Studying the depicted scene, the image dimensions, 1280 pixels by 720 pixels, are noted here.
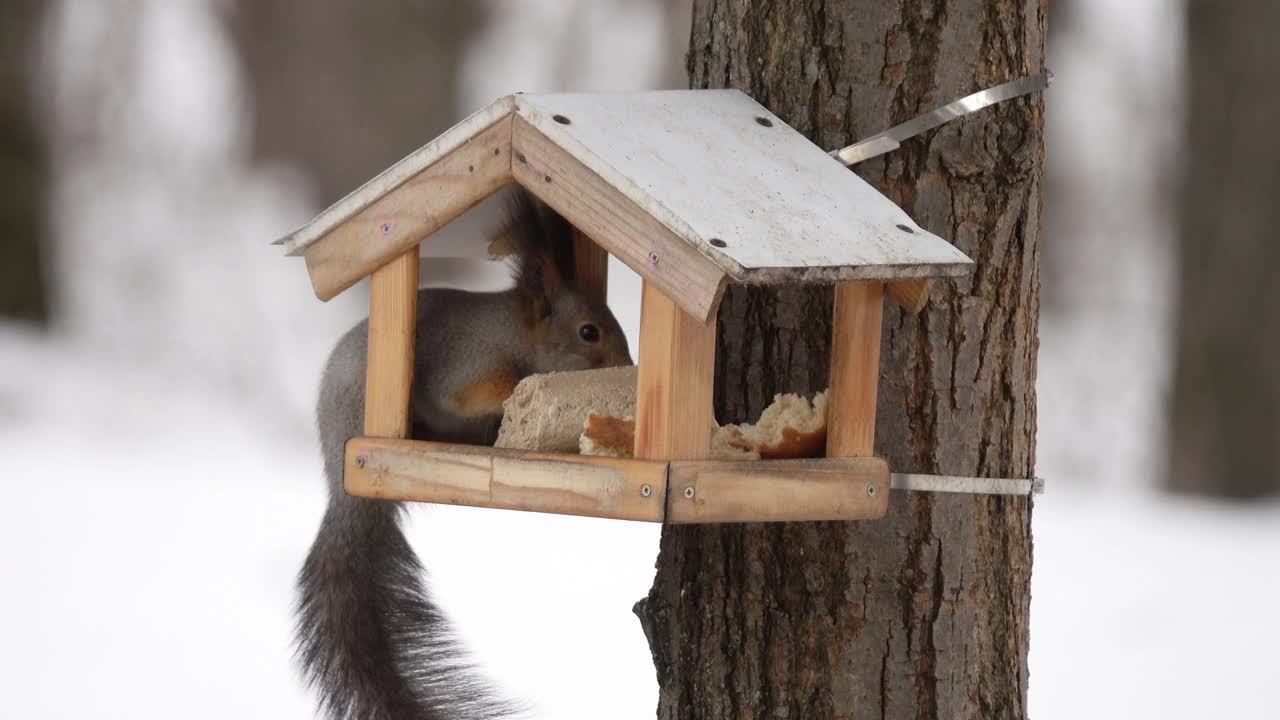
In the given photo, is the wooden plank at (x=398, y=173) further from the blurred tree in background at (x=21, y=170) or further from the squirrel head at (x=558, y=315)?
the blurred tree in background at (x=21, y=170)

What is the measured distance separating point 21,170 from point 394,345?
6.72 metres

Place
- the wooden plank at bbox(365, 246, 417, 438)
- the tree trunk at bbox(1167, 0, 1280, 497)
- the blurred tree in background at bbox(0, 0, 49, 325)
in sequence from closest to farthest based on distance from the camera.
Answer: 1. the wooden plank at bbox(365, 246, 417, 438)
2. the tree trunk at bbox(1167, 0, 1280, 497)
3. the blurred tree in background at bbox(0, 0, 49, 325)

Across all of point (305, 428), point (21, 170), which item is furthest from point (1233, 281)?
point (21, 170)

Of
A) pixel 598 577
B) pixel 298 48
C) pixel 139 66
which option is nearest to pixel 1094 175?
pixel 598 577

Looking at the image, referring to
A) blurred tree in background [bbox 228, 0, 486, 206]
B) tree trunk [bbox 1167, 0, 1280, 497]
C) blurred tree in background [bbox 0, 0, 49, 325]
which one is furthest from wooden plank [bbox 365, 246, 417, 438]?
blurred tree in background [bbox 0, 0, 49, 325]

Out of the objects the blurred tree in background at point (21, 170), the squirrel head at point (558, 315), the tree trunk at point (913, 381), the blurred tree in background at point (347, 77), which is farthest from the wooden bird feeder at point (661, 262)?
the blurred tree in background at point (21, 170)

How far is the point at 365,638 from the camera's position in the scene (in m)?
1.70

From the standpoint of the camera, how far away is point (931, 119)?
5.14 ft

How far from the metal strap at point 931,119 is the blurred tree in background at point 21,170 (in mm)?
6517

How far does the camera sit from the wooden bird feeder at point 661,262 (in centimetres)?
128

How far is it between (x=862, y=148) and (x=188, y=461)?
172 inches

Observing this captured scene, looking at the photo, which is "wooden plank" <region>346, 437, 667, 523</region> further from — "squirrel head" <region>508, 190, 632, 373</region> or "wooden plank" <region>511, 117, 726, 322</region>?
"squirrel head" <region>508, 190, 632, 373</region>

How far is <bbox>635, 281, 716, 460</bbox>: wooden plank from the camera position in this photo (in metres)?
1.28

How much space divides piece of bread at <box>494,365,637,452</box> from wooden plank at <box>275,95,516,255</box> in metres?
0.24
